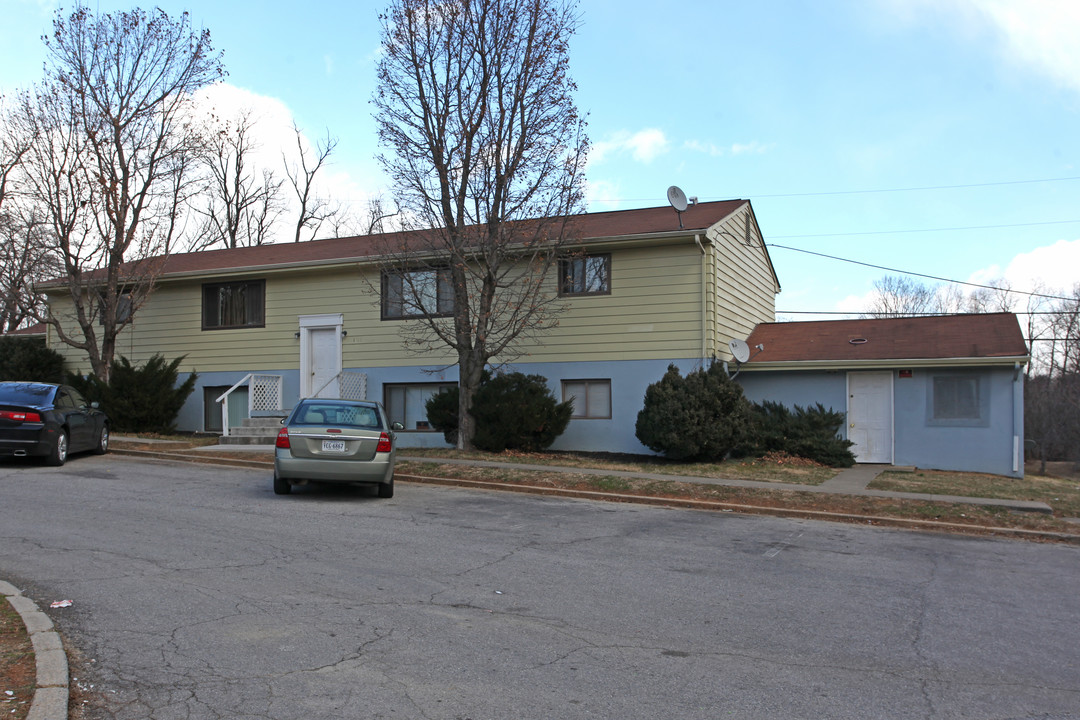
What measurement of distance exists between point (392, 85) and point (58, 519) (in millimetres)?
11063

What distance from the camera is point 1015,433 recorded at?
1727 centimetres

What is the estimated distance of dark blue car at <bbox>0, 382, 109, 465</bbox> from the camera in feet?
46.1

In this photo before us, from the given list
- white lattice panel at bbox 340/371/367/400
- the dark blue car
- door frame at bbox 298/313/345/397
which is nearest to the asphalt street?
the dark blue car

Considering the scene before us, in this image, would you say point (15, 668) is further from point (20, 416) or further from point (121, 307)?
point (121, 307)

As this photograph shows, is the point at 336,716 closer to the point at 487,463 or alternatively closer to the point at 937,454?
the point at 487,463

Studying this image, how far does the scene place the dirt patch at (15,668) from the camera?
4.24 m

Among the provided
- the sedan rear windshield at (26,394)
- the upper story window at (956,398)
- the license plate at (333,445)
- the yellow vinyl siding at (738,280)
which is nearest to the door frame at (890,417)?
the upper story window at (956,398)

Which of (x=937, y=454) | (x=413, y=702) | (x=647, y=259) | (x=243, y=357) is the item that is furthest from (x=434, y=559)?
(x=243, y=357)

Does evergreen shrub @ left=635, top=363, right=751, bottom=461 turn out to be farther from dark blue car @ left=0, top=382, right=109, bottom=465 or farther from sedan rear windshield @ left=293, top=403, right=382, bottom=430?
dark blue car @ left=0, top=382, right=109, bottom=465

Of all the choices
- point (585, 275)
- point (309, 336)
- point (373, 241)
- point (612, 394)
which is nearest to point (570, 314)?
point (585, 275)

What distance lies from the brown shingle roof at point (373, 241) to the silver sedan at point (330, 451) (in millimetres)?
6765

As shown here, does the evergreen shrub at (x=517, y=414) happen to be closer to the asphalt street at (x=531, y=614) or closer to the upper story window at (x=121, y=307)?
the asphalt street at (x=531, y=614)

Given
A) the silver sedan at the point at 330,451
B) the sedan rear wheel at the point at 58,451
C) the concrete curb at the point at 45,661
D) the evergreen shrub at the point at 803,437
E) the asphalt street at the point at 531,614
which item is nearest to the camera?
the concrete curb at the point at 45,661

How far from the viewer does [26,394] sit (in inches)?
572
